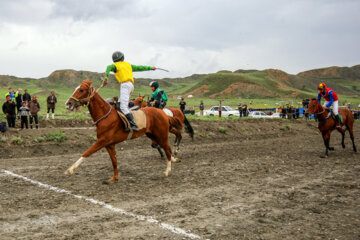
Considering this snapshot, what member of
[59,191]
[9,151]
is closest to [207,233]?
[59,191]

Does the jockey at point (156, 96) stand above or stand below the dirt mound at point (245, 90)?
below

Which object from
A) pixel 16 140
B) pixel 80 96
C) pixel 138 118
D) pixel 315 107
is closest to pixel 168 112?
pixel 138 118

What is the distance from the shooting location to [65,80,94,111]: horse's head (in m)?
7.47

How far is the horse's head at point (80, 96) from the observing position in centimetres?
747

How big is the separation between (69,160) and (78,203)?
583 centimetres

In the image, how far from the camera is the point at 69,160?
11.7 meters

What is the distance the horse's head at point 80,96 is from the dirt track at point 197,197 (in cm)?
200

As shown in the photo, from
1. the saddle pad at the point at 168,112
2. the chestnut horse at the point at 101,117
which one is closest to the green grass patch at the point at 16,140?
the saddle pad at the point at 168,112

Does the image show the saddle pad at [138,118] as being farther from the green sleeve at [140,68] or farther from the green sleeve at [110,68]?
the green sleeve at [140,68]

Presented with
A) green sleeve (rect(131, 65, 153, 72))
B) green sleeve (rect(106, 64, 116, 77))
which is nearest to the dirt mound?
green sleeve (rect(131, 65, 153, 72))

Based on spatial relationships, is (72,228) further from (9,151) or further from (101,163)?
(9,151)

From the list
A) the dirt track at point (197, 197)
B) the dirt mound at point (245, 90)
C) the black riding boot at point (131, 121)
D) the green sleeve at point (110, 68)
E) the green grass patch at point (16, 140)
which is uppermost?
the dirt mound at point (245, 90)

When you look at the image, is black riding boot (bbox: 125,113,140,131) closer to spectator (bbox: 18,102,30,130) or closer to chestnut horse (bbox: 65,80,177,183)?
chestnut horse (bbox: 65,80,177,183)

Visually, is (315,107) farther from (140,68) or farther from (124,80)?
(124,80)
